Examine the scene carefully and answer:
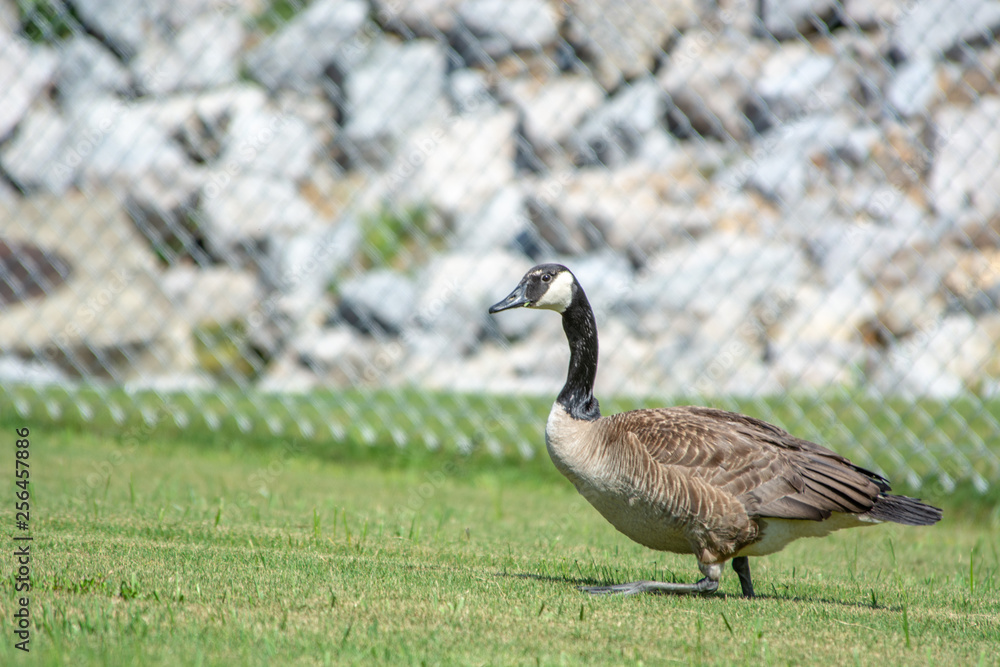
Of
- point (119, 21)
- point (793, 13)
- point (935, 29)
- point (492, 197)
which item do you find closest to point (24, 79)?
point (119, 21)

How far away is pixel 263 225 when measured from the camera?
8922 mm

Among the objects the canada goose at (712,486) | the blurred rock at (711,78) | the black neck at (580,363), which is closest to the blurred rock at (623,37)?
the blurred rock at (711,78)

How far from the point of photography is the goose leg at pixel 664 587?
126 inches

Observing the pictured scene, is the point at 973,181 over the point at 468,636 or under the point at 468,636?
under

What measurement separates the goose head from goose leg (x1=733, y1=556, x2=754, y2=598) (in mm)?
1163

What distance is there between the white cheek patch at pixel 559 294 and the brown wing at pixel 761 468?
0.58 metres

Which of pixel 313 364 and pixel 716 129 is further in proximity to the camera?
pixel 716 129

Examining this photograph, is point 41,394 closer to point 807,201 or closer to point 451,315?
point 451,315

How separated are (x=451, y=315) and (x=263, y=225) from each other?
2.09 meters

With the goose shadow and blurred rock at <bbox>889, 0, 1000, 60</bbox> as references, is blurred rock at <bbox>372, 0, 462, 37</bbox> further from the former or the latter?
the goose shadow

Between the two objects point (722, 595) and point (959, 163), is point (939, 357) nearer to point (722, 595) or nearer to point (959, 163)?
point (959, 163)

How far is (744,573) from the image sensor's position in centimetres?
348

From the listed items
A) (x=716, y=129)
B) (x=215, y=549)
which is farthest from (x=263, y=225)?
(x=215, y=549)

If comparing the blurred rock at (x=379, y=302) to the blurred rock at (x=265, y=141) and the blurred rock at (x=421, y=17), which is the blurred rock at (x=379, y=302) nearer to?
the blurred rock at (x=265, y=141)
